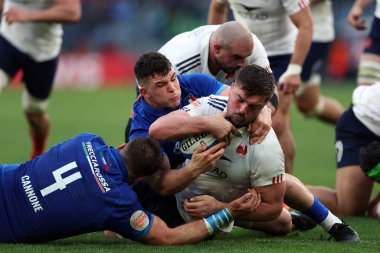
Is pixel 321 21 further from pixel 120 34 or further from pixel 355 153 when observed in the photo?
pixel 120 34

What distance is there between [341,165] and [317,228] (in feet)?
3.68

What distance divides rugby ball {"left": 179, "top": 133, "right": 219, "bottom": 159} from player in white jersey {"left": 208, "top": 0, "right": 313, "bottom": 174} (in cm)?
252

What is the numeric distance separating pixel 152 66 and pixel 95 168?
83cm

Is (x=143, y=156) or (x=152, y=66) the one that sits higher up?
(x=152, y=66)

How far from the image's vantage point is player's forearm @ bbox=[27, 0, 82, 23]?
9.23m

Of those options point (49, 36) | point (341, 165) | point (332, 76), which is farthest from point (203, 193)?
point (332, 76)

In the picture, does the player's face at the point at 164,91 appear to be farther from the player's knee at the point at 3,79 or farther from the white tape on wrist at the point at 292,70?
the player's knee at the point at 3,79

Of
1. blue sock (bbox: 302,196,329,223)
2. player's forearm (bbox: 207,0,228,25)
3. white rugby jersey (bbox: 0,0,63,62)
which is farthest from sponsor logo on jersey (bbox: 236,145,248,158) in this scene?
white rugby jersey (bbox: 0,0,63,62)

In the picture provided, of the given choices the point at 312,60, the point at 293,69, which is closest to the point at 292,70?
the point at 293,69

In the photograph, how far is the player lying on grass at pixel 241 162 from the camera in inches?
225

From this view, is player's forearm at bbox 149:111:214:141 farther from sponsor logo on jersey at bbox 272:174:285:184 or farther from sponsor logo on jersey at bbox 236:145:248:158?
sponsor logo on jersey at bbox 272:174:285:184

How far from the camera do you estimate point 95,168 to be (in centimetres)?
564

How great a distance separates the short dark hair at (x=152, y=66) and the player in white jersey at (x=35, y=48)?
3.27 metres

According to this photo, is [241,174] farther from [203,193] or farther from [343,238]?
[343,238]
